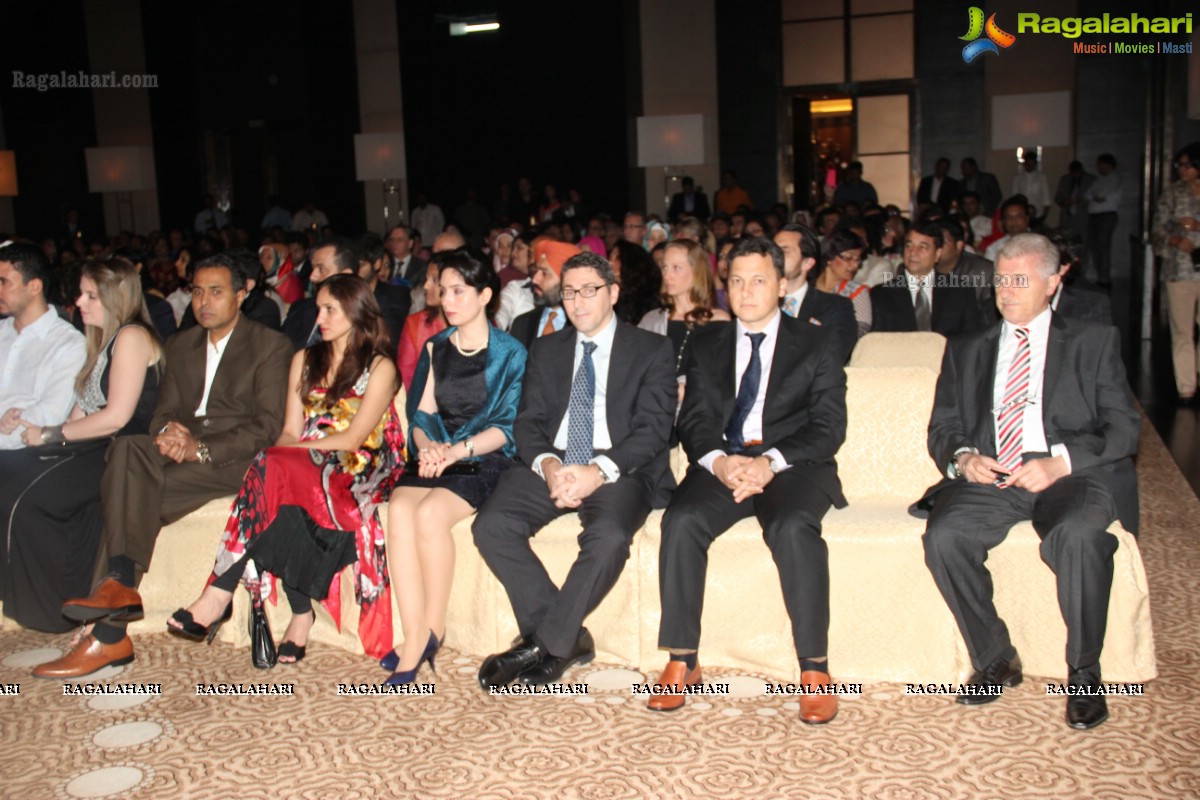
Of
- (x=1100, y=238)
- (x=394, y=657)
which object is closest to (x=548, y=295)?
(x=394, y=657)

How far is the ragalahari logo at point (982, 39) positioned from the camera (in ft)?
44.5

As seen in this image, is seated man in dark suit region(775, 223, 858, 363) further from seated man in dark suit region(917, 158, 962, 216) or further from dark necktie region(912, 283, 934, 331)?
seated man in dark suit region(917, 158, 962, 216)

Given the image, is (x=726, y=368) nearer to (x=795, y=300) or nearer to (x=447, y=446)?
(x=447, y=446)

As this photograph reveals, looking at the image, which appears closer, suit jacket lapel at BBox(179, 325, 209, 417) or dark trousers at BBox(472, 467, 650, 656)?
dark trousers at BBox(472, 467, 650, 656)

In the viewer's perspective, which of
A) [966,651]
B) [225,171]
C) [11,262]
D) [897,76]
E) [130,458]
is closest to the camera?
[966,651]

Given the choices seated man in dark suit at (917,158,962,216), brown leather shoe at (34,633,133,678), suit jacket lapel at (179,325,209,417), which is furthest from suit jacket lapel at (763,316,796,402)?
seated man in dark suit at (917,158,962,216)

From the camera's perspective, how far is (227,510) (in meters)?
3.81

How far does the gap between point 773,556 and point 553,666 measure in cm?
74

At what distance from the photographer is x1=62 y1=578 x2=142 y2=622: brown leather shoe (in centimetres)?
344

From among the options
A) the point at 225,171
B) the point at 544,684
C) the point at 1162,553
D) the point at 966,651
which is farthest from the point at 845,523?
the point at 225,171

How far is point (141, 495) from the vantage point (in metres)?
3.68

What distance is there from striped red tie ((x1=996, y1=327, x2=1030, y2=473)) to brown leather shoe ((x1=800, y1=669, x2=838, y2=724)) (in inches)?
33.1

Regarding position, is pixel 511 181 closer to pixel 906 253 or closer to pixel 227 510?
pixel 906 253

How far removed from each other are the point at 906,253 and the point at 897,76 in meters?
9.61
